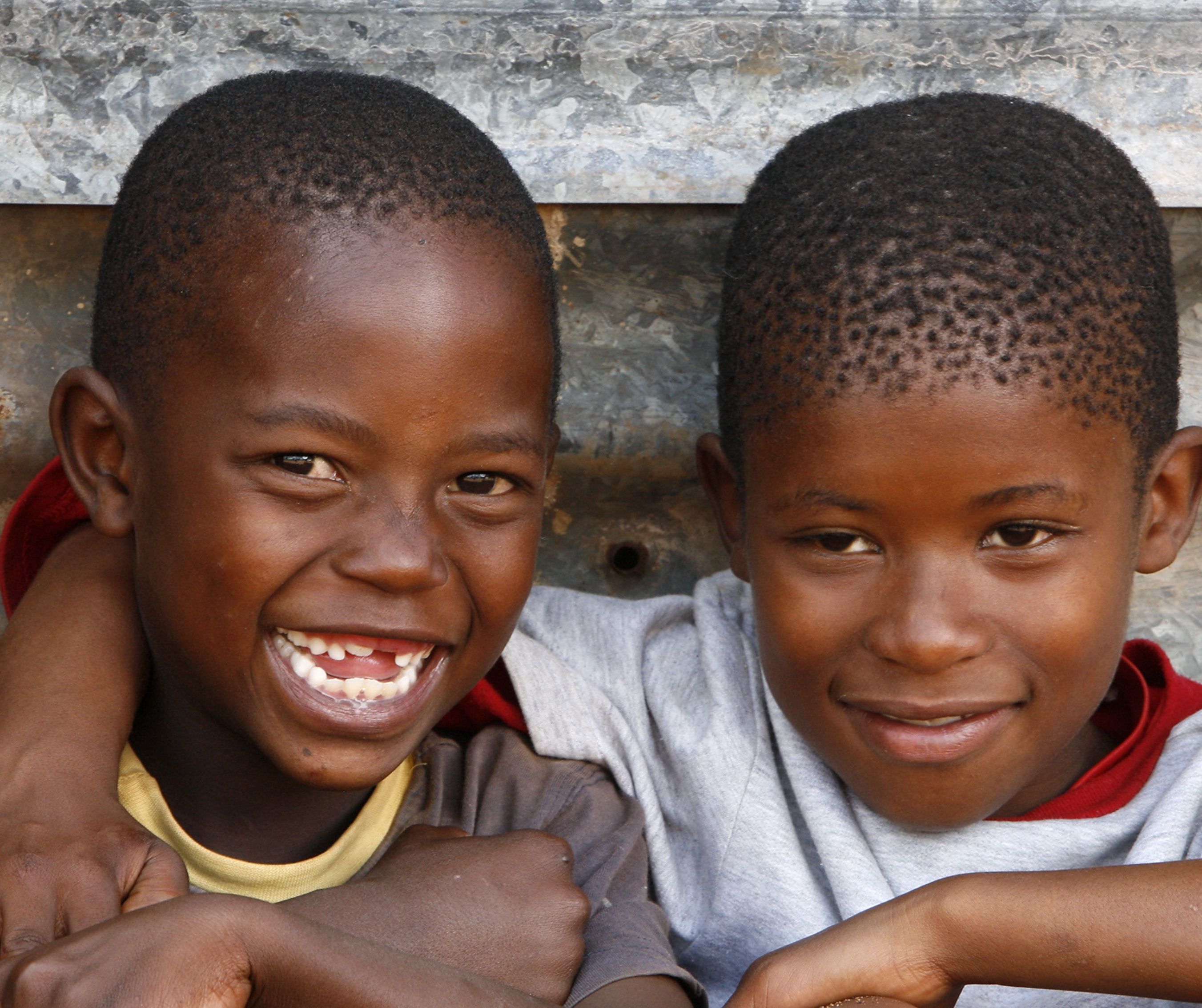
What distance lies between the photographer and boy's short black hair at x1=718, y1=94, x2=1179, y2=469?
1536mm

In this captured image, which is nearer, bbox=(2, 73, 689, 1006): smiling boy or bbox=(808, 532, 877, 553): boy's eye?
bbox=(2, 73, 689, 1006): smiling boy

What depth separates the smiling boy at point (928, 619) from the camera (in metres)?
1.45

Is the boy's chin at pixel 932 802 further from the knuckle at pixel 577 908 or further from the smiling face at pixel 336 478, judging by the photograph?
the smiling face at pixel 336 478

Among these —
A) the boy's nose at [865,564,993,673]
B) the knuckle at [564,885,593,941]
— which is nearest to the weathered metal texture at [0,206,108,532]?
the knuckle at [564,885,593,941]

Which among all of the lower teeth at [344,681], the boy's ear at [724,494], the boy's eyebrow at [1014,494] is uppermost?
the boy's eyebrow at [1014,494]

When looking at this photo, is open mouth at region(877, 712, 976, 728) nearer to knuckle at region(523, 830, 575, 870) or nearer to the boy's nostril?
knuckle at region(523, 830, 575, 870)

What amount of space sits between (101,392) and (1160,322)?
1224 millimetres

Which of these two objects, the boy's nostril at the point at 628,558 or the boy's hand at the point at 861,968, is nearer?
the boy's hand at the point at 861,968

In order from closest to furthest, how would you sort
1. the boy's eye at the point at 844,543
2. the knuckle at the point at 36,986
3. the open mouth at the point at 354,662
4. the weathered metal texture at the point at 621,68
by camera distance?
the knuckle at the point at 36,986 → the open mouth at the point at 354,662 → the boy's eye at the point at 844,543 → the weathered metal texture at the point at 621,68

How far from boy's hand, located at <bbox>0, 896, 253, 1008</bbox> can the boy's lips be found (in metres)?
0.79

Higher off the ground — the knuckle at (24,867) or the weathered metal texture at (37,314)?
the weathered metal texture at (37,314)

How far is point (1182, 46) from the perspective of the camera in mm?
1919

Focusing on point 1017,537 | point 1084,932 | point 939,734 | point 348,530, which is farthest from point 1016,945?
point 348,530

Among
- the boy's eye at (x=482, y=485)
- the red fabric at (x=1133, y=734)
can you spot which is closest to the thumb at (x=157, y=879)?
the boy's eye at (x=482, y=485)
